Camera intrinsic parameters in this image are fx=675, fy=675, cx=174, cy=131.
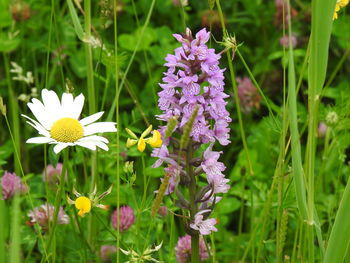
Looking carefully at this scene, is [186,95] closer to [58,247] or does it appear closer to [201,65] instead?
[201,65]

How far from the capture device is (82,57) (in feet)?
7.09

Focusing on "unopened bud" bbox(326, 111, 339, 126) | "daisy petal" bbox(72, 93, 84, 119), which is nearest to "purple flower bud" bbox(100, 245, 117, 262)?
"daisy petal" bbox(72, 93, 84, 119)

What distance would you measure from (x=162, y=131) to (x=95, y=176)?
42 cm

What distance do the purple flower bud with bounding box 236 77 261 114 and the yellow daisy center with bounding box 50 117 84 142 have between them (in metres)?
1.10

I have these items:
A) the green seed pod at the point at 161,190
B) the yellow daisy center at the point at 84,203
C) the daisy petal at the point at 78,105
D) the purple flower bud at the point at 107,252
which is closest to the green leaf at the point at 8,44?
the purple flower bud at the point at 107,252

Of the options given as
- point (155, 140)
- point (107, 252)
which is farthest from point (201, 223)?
point (107, 252)

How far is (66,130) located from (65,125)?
12mm

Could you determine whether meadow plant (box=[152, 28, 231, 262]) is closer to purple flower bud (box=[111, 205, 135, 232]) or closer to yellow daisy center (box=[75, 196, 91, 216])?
yellow daisy center (box=[75, 196, 91, 216])

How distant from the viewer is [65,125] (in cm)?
108

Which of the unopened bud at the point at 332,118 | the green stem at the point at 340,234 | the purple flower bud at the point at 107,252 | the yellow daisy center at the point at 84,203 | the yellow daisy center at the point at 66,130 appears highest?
the yellow daisy center at the point at 66,130

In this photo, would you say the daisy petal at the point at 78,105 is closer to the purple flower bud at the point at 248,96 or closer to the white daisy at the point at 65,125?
the white daisy at the point at 65,125

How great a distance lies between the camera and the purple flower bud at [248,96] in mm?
2139

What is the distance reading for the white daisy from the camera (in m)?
1.05

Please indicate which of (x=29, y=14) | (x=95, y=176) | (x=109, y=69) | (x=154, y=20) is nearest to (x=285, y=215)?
(x=95, y=176)
